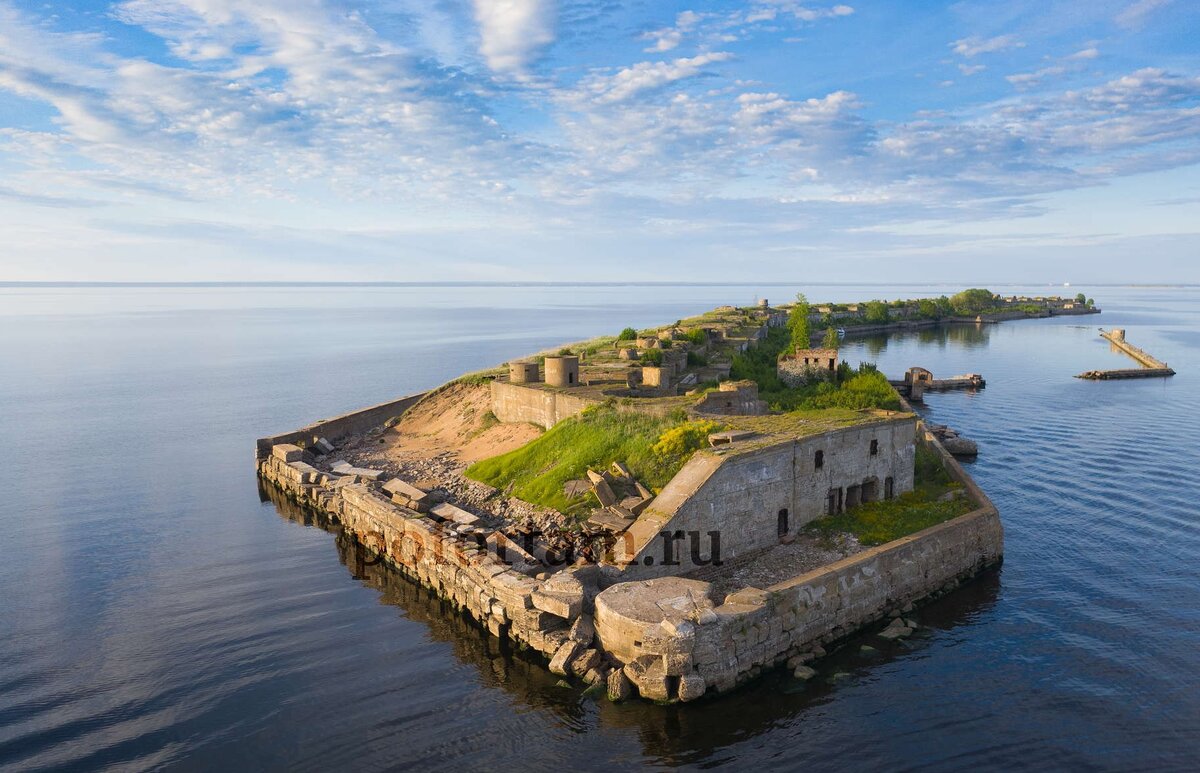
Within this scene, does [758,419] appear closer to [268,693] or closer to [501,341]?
[268,693]

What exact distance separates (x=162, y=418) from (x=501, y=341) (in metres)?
76.7

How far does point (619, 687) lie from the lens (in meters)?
18.1

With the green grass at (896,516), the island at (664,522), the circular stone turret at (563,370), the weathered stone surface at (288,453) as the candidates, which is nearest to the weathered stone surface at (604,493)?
the island at (664,522)

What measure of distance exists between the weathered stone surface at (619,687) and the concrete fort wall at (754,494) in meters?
3.75

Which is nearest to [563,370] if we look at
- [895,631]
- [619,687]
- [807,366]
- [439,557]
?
[439,557]

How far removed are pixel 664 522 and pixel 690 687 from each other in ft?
17.2

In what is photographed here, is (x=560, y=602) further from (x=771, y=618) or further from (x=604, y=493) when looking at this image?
(x=604, y=493)

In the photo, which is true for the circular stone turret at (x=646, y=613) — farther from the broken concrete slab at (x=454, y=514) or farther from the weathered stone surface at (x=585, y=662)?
the broken concrete slab at (x=454, y=514)

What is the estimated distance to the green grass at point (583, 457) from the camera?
2656cm

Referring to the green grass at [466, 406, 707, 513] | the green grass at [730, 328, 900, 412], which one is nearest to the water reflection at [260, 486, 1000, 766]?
the green grass at [466, 406, 707, 513]

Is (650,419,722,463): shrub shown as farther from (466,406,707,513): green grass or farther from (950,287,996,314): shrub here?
(950,287,996,314): shrub

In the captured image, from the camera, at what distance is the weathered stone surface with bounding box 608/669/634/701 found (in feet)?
59.4

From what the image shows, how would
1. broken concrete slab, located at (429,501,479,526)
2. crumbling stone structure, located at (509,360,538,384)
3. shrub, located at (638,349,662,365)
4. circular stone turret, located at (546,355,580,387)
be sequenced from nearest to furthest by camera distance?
broken concrete slab, located at (429,501,479,526) < circular stone turret, located at (546,355,580,387) < crumbling stone structure, located at (509,360,538,384) < shrub, located at (638,349,662,365)

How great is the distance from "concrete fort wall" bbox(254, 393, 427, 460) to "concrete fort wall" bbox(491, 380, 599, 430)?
1061 centimetres
